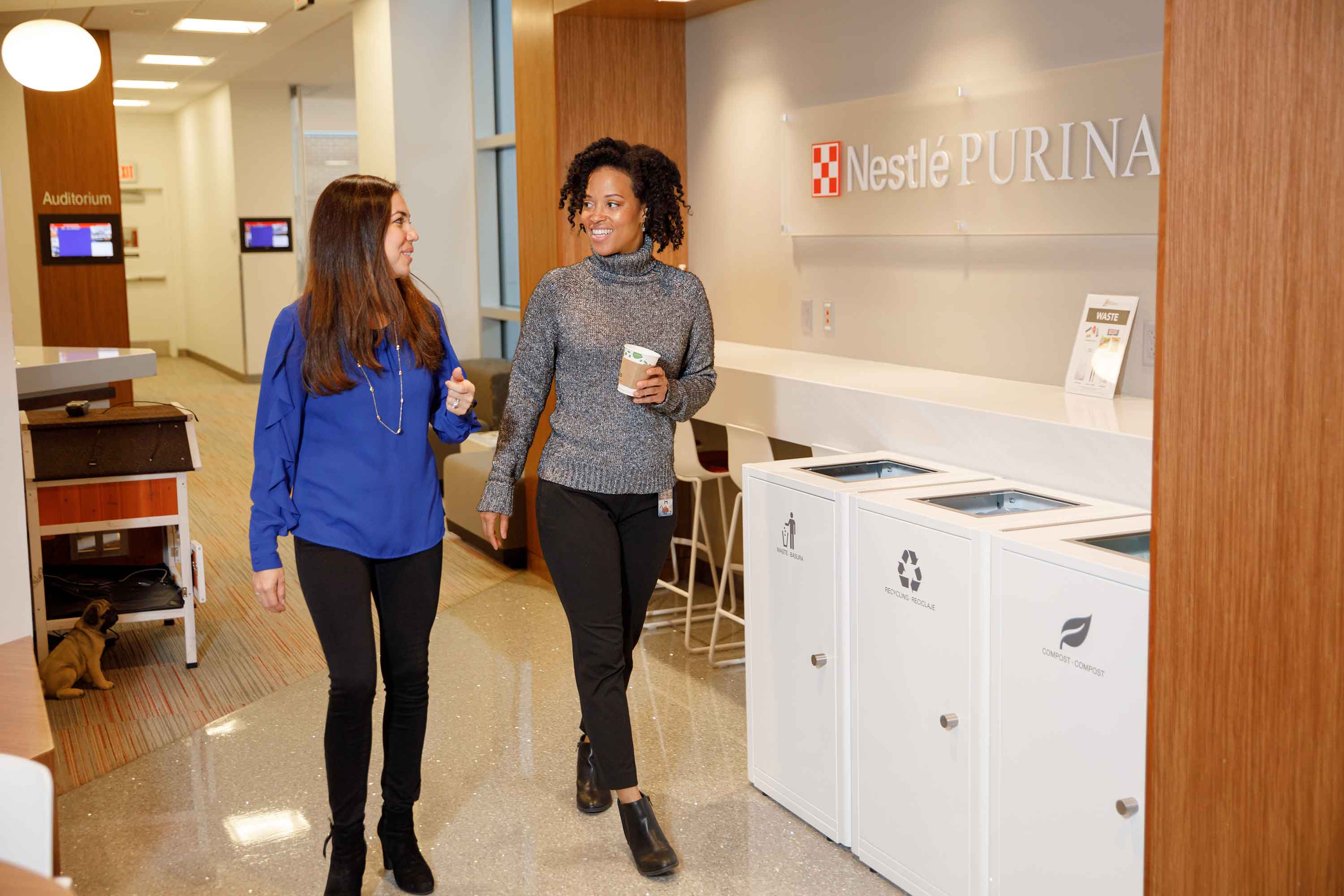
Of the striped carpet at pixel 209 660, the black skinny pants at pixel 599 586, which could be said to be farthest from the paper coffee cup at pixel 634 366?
the striped carpet at pixel 209 660

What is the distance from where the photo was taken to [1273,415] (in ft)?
6.37

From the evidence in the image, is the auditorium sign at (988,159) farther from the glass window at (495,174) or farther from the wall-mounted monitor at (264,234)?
the wall-mounted monitor at (264,234)

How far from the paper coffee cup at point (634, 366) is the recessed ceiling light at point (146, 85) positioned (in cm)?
1247

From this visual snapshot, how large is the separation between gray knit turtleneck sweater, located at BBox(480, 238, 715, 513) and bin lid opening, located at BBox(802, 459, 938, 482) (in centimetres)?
52

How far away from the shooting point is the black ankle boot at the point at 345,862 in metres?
2.67

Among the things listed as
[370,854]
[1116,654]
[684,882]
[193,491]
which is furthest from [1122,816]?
[193,491]

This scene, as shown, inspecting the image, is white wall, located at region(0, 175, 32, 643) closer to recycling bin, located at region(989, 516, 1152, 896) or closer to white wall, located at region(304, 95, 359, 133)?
recycling bin, located at region(989, 516, 1152, 896)

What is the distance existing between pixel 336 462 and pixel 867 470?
5.10 feet

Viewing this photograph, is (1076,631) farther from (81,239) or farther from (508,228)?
(81,239)

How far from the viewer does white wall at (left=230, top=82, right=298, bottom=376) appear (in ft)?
44.4

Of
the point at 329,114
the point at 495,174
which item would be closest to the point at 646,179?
the point at 495,174

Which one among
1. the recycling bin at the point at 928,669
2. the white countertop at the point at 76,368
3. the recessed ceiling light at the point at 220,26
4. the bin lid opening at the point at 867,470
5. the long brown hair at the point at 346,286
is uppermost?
the recessed ceiling light at the point at 220,26

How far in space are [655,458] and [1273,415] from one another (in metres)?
1.39

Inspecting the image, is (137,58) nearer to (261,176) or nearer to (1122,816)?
(261,176)
